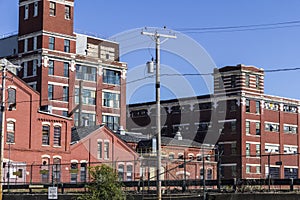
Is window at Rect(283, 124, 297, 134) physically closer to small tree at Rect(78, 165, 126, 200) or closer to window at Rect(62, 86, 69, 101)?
window at Rect(62, 86, 69, 101)

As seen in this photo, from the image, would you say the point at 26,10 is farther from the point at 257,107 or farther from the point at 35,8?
the point at 257,107

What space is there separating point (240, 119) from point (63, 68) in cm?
2730

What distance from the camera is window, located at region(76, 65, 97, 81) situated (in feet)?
294

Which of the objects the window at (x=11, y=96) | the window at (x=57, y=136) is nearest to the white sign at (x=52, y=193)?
the window at (x=11, y=96)

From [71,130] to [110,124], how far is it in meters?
16.2

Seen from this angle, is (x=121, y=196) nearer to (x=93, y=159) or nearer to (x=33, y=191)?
(x=33, y=191)

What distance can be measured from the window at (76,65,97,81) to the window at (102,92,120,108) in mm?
3217

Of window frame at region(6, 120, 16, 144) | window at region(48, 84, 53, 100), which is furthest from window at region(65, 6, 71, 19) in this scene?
window frame at region(6, 120, 16, 144)

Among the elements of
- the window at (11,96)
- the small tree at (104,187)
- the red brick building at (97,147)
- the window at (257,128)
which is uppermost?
the window at (11,96)

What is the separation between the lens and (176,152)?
8338 cm

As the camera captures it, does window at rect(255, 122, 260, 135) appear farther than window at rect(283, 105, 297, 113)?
No

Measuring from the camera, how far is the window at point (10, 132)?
66.5 meters

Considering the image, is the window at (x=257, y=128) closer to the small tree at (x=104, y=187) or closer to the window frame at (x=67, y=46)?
the window frame at (x=67, y=46)

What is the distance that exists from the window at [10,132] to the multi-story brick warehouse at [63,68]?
11.6 m
